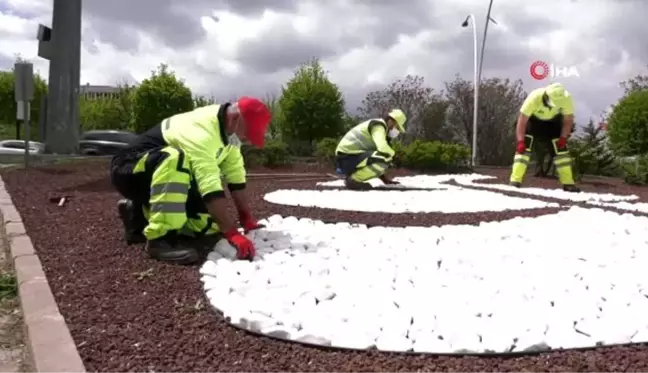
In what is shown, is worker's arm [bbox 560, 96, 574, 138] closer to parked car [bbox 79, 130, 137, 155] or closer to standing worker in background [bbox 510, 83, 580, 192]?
standing worker in background [bbox 510, 83, 580, 192]

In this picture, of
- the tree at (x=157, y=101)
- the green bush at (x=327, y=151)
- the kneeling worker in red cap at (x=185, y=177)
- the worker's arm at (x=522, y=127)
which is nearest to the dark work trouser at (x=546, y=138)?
the worker's arm at (x=522, y=127)

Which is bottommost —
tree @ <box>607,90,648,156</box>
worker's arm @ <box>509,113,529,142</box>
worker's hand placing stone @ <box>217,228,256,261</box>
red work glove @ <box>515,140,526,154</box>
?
worker's hand placing stone @ <box>217,228,256,261</box>

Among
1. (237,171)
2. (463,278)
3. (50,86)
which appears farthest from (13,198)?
(50,86)

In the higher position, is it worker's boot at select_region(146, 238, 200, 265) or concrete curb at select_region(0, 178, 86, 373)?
worker's boot at select_region(146, 238, 200, 265)

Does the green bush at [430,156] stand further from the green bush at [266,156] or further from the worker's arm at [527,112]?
the worker's arm at [527,112]

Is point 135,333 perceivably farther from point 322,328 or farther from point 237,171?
point 237,171

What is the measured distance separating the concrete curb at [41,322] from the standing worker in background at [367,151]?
19.4 feet

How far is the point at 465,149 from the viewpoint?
17.4 m

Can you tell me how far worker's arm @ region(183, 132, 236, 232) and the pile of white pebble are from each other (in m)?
0.32

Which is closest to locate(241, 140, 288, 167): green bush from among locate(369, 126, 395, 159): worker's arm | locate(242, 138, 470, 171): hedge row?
locate(242, 138, 470, 171): hedge row

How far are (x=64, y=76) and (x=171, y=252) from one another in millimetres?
15714

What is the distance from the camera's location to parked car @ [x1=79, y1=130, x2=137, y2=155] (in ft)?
84.7

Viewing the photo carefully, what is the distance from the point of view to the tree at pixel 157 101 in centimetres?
3247

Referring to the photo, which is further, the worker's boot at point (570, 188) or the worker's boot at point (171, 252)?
the worker's boot at point (570, 188)
